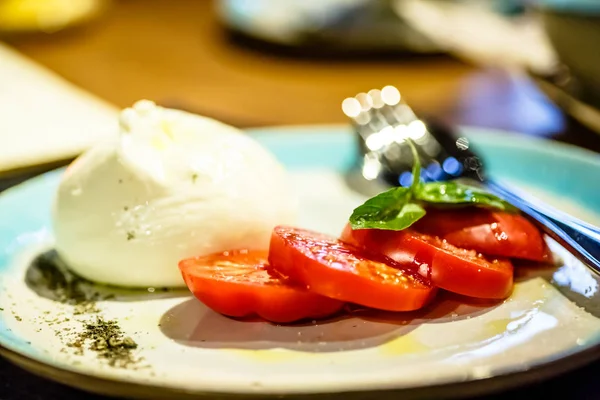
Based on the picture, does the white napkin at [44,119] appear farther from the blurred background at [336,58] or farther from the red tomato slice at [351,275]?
the red tomato slice at [351,275]

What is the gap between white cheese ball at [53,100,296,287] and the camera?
1065 millimetres

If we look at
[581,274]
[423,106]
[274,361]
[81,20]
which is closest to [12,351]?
[274,361]

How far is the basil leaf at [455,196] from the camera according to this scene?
39.4 inches

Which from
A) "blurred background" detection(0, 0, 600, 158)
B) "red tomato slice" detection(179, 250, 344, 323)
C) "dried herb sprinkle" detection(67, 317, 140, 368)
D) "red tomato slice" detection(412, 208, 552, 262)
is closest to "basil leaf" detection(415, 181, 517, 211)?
"red tomato slice" detection(412, 208, 552, 262)

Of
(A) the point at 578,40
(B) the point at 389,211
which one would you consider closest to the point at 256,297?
(B) the point at 389,211

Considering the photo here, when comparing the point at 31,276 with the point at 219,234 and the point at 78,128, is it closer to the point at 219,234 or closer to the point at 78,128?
the point at 219,234

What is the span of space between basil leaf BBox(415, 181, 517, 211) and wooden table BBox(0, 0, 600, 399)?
2.80ft

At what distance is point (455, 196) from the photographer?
1004 mm

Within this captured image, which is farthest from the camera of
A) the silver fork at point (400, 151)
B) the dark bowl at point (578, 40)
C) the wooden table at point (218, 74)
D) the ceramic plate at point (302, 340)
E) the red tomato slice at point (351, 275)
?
the wooden table at point (218, 74)

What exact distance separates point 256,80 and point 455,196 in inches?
61.2

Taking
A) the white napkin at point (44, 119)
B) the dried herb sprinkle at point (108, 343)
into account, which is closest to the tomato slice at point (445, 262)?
the dried herb sprinkle at point (108, 343)

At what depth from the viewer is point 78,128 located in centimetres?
190

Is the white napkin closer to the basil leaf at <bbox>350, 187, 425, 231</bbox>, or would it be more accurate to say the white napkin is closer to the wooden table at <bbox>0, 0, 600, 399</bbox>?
the wooden table at <bbox>0, 0, 600, 399</bbox>

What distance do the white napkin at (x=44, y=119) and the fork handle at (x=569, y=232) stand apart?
3.03 feet
